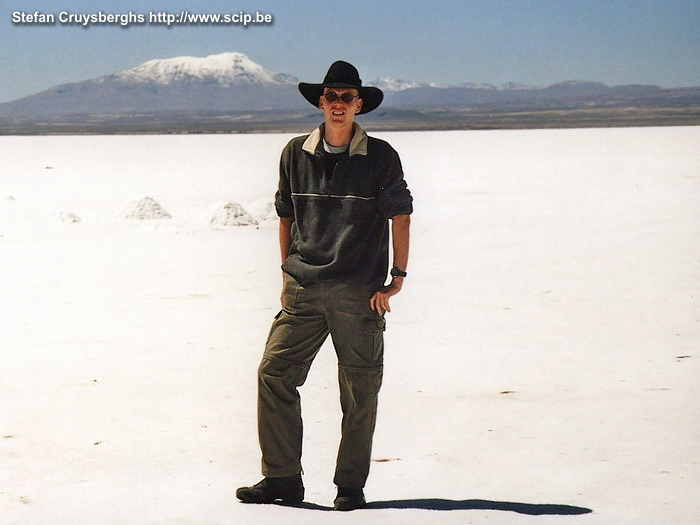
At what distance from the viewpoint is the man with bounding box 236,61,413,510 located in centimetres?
380

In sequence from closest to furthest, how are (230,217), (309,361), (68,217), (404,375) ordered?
(309,361)
(404,375)
(230,217)
(68,217)

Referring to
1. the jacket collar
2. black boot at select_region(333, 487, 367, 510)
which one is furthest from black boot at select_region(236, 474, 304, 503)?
the jacket collar

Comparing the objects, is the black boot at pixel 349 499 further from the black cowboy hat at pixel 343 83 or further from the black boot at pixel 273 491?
the black cowboy hat at pixel 343 83

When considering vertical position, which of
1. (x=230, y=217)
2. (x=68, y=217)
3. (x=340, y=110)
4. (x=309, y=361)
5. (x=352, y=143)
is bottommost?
(x=68, y=217)

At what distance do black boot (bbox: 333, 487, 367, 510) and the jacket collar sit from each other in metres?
1.12

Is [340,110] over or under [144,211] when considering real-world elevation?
over

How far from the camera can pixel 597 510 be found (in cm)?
390

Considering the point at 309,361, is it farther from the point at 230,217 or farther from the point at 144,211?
the point at 144,211

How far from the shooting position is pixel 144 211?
46.1 ft

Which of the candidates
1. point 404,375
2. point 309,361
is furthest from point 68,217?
point 309,361

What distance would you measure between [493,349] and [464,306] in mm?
1435

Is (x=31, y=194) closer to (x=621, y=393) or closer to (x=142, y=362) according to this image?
(x=142, y=362)

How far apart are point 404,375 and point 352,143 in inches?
98.0

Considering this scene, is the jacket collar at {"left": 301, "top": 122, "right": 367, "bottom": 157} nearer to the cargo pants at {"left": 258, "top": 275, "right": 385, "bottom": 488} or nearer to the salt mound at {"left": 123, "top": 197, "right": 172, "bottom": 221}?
the cargo pants at {"left": 258, "top": 275, "right": 385, "bottom": 488}
